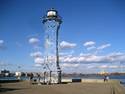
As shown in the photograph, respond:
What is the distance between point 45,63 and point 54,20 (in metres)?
8.94

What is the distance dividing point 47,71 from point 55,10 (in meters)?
12.5

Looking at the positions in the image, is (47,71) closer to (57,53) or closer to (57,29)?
(57,53)

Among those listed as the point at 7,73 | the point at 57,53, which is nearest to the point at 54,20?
the point at 57,53

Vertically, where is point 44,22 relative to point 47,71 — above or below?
above

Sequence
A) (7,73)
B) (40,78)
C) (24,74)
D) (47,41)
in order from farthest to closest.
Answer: (7,73), (24,74), (40,78), (47,41)

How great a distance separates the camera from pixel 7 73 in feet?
587

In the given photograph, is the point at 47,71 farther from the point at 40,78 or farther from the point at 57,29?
the point at 57,29

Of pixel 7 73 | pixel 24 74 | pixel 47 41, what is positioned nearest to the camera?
pixel 47 41

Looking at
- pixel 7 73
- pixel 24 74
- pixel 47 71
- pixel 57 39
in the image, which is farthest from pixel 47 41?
pixel 7 73

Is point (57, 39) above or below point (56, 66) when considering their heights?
above

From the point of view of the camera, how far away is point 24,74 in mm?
167750

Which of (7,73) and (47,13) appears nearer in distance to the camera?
(47,13)

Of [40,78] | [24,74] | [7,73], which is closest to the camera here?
[40,78]

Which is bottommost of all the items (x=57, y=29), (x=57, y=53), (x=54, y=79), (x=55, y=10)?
(x=54, y=79)
